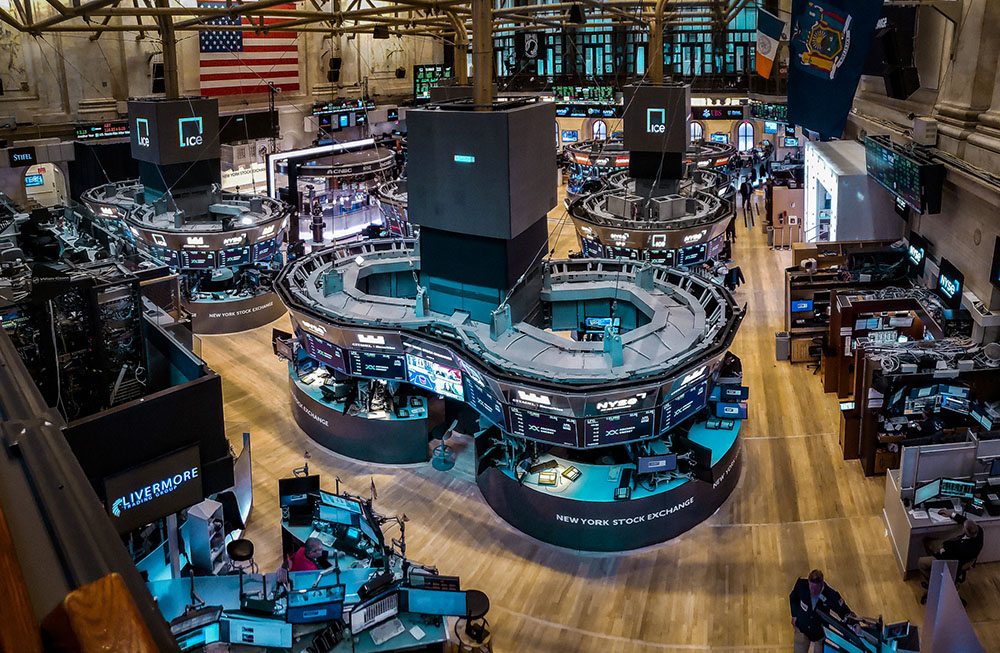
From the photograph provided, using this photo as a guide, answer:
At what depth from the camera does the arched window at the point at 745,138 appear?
120 ft

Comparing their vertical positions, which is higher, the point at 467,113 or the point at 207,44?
the point at 207,44

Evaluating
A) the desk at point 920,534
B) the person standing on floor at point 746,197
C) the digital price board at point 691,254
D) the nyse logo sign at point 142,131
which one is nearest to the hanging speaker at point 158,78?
the nyse logo sign at point 142,131

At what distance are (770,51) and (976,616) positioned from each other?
10269mm

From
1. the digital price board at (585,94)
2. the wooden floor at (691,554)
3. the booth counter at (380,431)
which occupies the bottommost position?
the wooden floor at (691,554)

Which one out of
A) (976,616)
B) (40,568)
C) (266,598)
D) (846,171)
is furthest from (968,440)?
(40,568)

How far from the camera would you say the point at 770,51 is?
1498 centimetres

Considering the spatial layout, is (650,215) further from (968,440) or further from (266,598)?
(266,598)

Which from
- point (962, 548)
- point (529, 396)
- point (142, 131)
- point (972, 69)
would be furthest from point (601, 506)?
point (142, 131)

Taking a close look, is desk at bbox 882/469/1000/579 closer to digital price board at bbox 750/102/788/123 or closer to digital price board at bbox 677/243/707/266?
digital price board at bbox 677/243/707/266

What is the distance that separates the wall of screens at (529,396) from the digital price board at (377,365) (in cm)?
1

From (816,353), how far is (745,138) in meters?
24.0

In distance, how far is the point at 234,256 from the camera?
18375 millimetres

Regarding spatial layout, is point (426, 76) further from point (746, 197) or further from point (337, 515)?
point (337, 515)

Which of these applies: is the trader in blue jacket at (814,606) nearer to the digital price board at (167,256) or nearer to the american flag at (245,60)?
the digital price board at (167,256)
